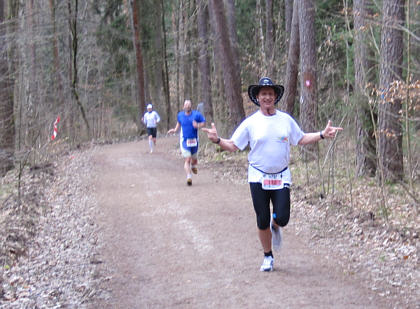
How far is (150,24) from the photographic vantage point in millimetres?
39406

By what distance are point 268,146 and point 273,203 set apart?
64 centimetres

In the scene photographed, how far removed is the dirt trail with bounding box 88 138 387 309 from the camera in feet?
19.5

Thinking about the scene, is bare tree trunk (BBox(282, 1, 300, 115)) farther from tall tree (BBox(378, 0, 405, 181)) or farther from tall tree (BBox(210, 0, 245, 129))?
tall tree (BBox(378, 0, 405, 181))

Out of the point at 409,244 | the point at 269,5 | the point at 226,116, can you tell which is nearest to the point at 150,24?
the point at 269,5

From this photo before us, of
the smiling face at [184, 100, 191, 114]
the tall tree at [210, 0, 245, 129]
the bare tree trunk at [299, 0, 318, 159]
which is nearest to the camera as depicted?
the smiling face at [184, 100, 191, 114]

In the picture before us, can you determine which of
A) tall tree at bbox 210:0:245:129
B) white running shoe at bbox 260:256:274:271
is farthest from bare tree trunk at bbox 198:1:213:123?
white running shoe at bbox 260:256:274:271

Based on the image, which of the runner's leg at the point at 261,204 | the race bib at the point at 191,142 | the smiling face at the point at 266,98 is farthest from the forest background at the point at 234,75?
the runner's leg at the point at 261,204

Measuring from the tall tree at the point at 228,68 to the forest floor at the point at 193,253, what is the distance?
5352mm

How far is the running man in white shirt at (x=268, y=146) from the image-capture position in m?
6.29

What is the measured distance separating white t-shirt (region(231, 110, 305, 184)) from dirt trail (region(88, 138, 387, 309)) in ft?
3.97

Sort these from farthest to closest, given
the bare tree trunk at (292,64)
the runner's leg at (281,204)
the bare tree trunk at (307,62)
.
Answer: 1. the bare tree trunk at (292,64)
2. the bare tree trunk at (307,62)
3. the runner's leg at (281,204)

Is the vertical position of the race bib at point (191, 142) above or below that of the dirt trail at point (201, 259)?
above

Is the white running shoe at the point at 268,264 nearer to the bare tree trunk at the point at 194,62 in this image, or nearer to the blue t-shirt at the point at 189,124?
the blue t-shirt at the point at 189,124

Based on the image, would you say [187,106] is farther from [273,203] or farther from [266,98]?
[273,203]
